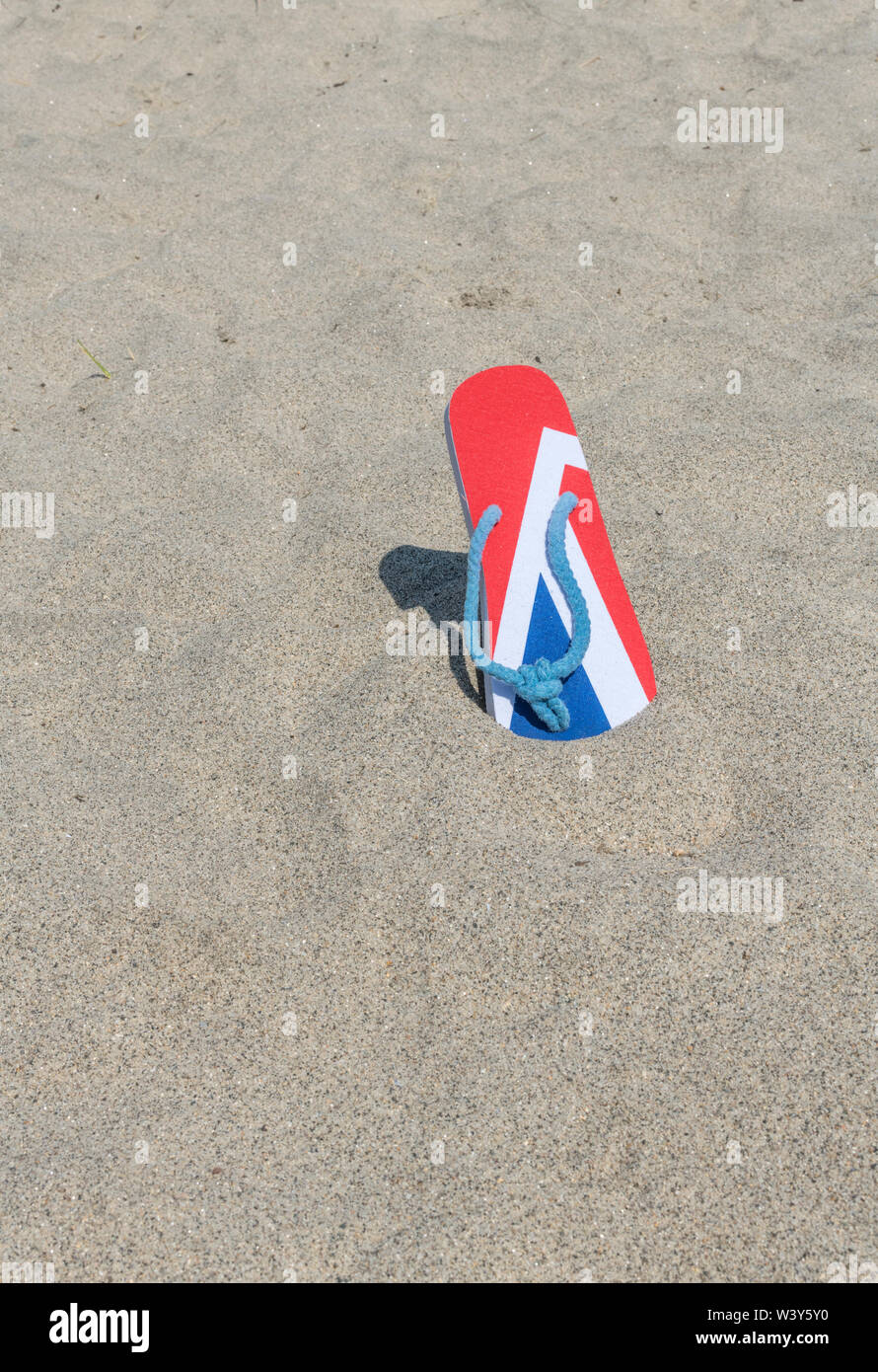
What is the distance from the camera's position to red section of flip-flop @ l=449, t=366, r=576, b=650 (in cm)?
159

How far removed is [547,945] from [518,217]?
207 cm

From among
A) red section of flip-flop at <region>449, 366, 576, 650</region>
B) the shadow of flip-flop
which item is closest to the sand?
the shadow of flip-flop

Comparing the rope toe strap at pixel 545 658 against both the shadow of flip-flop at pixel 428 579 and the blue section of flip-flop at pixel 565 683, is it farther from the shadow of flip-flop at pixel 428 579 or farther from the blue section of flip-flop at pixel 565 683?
the shadow of flip-flop at pixel 428 579

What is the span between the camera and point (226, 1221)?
3.85 ft

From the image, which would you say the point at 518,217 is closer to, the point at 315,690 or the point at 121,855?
the point at 315,690

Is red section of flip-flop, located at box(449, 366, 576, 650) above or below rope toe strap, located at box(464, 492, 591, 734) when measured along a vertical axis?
above

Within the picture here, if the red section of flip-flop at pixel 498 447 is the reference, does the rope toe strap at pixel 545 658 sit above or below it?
below

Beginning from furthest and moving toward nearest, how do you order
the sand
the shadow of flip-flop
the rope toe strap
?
the shadow of flip-flop, the rope toe strap, the sand

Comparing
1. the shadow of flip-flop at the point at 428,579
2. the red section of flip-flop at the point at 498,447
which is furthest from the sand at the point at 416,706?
the red section of flip-flop at the point at 498,447

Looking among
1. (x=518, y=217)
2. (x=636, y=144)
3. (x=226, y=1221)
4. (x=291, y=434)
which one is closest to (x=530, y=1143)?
(x=226, y=1221)

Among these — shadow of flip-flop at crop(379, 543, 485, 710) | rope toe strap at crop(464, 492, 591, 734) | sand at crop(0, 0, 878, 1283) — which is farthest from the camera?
shadow of flip-flop at crop(379, 543, 485, 710)

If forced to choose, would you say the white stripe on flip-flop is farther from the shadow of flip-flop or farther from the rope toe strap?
the shadow of flip-flop

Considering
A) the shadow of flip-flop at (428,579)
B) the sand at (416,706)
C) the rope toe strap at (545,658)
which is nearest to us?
the sand at (416,706)

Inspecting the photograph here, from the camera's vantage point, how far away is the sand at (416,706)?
3.92 ft
